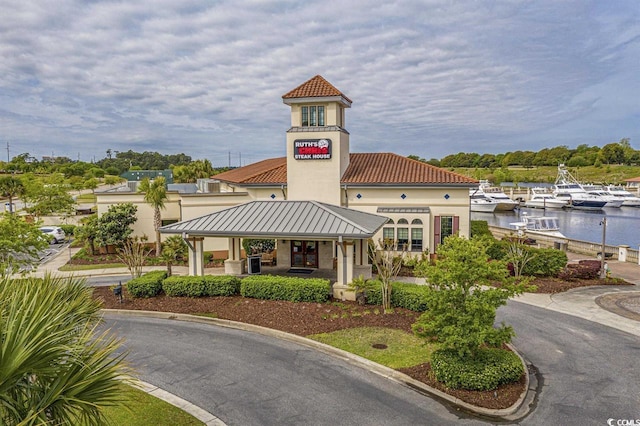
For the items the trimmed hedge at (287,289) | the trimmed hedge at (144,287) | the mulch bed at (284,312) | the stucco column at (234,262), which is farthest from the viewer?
the stucco column at (234,262)

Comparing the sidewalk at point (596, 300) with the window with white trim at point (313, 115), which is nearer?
the sidewalk at point (596, 300)

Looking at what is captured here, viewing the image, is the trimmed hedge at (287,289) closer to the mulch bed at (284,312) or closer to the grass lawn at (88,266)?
the mulch bed at (284,312)

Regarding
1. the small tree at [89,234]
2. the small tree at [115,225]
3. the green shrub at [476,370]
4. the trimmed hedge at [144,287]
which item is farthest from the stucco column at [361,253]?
the small tree at [89,234]

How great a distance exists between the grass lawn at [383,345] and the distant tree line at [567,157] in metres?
153

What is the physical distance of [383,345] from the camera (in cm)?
1574

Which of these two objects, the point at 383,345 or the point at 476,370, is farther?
the point at 383,345

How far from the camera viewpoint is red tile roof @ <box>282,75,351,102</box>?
28.8 m

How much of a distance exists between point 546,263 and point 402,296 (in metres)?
12.2

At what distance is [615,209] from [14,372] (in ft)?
362

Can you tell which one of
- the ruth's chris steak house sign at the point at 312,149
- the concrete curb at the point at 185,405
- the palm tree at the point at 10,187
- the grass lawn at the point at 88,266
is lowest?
the concrete curb at the point at 185,405

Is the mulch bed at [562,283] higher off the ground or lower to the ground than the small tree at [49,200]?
lower

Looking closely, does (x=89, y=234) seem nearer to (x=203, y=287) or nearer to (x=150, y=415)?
(x=203, y=287)

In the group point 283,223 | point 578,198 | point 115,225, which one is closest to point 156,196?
point 115,225

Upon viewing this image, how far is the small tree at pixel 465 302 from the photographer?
1231cm
